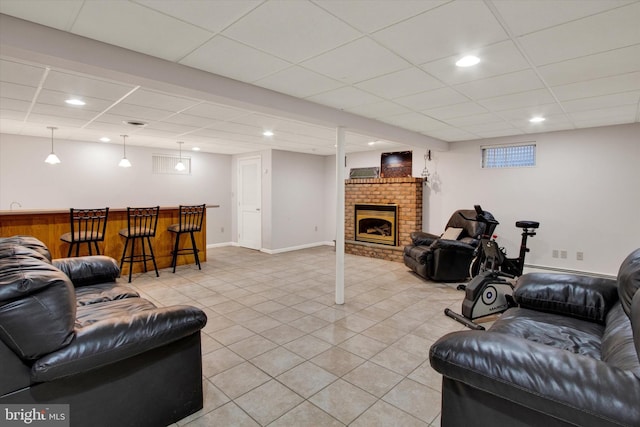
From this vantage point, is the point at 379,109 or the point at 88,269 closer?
the point at 88,269

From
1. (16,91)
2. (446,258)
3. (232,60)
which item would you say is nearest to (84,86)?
(16,91)

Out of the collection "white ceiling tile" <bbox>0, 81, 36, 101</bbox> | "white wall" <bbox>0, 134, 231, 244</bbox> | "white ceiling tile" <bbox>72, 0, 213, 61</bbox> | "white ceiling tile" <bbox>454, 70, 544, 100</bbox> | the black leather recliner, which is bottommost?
the black leather recliner

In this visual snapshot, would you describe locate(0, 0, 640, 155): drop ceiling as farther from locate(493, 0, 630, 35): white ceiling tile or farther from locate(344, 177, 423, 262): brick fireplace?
locate(344, 177, 423, 262): brick fireplace

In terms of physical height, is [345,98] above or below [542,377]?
above

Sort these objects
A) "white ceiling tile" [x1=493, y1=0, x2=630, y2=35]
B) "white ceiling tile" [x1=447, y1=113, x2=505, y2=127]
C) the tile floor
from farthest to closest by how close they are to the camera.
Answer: "white ceiling tile" [x1=447, y1=113, x2=505, y2=127] < the tile floor < "white ceiling tile" [x1=493, y1=0, x2=630, y2=35]

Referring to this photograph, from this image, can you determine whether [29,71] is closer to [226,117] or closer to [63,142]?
[226,117]

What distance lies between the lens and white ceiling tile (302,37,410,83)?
2299mm

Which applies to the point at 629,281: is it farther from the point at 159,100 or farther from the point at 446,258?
the point at 159,100

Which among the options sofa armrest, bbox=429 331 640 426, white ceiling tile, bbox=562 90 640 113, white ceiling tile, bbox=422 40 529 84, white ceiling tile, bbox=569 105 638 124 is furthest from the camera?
white ceiling tile, bbox=569 105 638 124

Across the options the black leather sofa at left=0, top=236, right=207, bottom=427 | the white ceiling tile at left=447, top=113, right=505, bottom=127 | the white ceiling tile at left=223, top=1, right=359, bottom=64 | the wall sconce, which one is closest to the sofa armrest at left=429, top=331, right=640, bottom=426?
the black leather sofa at left=0, top=236, right=207, bottom=427

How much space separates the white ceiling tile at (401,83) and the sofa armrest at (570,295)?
6.31 feet

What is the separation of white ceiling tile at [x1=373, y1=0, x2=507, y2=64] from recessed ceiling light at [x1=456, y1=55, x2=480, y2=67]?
13 cm

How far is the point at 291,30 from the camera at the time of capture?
6.75 feet

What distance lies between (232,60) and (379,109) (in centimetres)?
199
